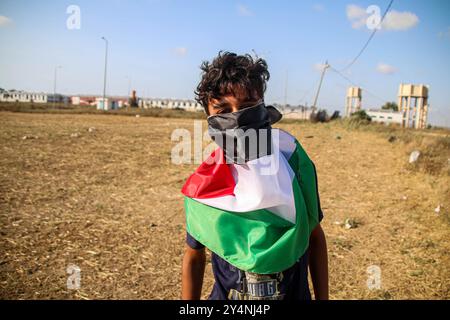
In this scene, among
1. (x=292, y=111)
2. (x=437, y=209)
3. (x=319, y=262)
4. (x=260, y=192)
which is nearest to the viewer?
(x=260, y=192)

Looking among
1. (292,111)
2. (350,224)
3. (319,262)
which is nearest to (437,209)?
(350,224)

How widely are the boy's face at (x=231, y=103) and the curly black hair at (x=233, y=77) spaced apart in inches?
0.6

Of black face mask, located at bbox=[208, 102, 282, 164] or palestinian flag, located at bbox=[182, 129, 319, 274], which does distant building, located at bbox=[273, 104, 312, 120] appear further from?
palestinian flag, located at bbox=[182, 129, 319, 274]

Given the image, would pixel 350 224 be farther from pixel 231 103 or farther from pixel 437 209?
pixel 231 103

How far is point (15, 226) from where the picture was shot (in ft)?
15.4

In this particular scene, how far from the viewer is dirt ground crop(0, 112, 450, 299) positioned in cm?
375

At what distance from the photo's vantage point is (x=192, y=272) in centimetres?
154

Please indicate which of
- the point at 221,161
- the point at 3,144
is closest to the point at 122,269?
the point at 221,161

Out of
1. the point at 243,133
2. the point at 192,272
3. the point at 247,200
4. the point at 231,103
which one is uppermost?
the point at 231,103

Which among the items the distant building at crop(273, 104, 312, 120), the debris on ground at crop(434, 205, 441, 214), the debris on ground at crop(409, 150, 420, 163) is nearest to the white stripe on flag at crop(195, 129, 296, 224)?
the distant building at crop(273, 104, 312, 120)

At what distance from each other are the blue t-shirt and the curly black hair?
1.96 ft

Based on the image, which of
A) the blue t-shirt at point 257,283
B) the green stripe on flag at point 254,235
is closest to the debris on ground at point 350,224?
the blue t-shirt at point 257,283

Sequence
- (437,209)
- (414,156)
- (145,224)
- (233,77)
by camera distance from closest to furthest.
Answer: (233,77)
(145,224)
(437,209)
(414,156)

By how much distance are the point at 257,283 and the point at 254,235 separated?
7.3 inches
